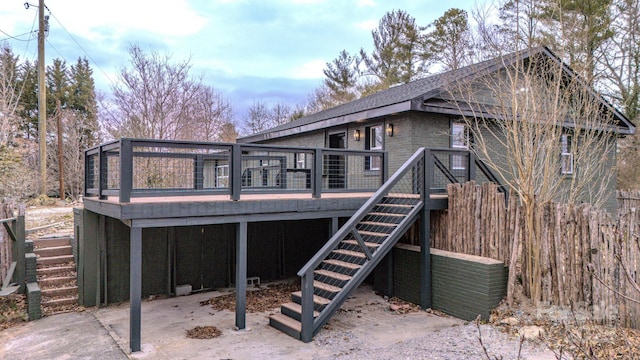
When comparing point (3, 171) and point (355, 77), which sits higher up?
point (355, 77)

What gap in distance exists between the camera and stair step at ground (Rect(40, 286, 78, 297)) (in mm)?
7621

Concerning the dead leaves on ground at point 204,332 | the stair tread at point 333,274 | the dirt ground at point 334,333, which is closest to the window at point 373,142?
the dirt ground at point 334,333

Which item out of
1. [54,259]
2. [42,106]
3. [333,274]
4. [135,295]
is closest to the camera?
[135,295]

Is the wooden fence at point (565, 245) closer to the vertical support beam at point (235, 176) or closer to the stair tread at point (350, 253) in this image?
the stair tread at point (350, 253)

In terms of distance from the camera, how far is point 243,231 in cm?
655

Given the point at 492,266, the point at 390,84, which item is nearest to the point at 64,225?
the point at 492,266

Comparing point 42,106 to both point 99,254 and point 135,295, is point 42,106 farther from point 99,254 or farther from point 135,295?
point 135,295

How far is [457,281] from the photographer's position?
6758 millimetres

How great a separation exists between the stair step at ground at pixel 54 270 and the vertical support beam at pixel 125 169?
3.82 meters

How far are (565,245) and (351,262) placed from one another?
307cm

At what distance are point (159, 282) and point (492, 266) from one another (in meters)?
6.14

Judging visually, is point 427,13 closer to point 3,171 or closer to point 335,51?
point 335,51

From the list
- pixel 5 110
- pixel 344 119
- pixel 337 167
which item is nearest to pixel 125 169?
pixel 344 119

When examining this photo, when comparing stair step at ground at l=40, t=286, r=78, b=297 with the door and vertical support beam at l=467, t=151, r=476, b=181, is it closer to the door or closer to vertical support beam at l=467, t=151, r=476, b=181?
the door
